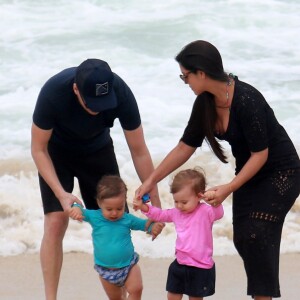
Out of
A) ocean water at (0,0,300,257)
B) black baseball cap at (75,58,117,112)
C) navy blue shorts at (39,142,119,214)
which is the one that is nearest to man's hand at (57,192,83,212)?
navy blue shorts at (39,142,119,214)

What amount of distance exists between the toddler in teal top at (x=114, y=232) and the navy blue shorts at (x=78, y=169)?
12.3 inches

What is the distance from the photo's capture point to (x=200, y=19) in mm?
14570

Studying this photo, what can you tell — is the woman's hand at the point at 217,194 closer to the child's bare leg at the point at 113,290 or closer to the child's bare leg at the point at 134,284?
the child's bare leg at the point at 134,284

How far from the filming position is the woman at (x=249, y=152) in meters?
4.34

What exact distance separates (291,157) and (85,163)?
118cm

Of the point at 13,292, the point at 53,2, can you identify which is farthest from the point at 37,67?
the point at 13,292

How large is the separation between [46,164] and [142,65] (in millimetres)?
7639

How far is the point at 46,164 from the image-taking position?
4.89 metres

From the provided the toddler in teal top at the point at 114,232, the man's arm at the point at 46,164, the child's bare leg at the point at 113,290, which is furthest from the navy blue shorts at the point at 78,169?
the child's bare leg at the point at 113,290

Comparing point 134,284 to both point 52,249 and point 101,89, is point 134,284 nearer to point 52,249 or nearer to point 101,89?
point 52,249

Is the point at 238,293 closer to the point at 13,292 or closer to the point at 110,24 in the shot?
the point at 13,292

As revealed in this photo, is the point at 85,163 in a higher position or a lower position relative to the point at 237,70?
higher

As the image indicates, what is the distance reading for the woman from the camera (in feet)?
14.3

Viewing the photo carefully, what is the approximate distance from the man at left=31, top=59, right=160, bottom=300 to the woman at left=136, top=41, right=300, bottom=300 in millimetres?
360
